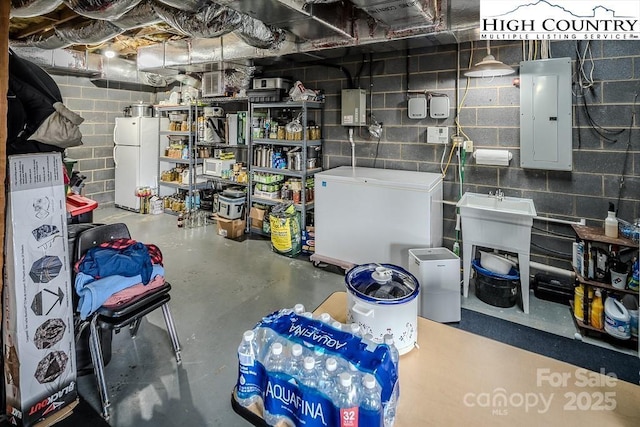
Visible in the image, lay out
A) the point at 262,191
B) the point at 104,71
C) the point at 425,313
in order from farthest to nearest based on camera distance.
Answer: the point at 104,71 → the point at 262,191 → the point at 425,313

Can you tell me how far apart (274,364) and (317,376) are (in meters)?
0.12

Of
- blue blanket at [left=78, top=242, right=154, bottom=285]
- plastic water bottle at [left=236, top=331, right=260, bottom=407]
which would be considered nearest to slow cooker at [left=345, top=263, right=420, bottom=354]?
plastic water bottle at [left=236, top=331, right=260, bottom=407]

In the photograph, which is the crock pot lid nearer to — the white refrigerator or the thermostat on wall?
the thermostat on wall

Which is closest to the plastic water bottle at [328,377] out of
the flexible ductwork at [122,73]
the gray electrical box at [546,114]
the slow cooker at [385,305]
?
the slow cooker at [385,305]

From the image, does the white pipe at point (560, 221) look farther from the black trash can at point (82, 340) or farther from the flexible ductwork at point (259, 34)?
the black trash can at point (82, 340)

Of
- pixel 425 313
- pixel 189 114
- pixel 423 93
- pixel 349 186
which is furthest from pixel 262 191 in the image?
pixel 425 313

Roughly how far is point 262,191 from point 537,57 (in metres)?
A: 3.41

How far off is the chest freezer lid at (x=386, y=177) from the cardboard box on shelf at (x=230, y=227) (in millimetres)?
1607

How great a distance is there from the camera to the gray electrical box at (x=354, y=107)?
4.05 metres

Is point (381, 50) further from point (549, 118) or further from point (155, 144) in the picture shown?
point (155, 144)

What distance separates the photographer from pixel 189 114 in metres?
5.75

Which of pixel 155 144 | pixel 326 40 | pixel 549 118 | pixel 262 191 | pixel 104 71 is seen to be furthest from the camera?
pixel 155 144

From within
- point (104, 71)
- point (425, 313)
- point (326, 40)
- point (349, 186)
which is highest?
point (104, 71)

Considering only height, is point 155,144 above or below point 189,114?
below
